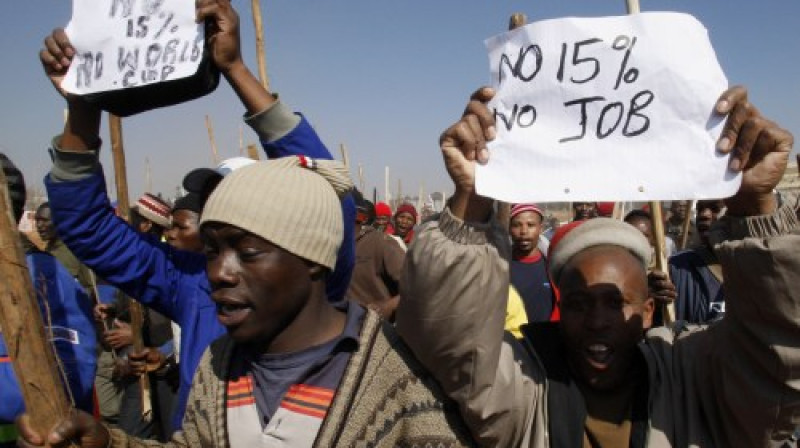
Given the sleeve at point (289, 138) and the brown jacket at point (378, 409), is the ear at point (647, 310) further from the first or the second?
the sleeve at point (289, 138)

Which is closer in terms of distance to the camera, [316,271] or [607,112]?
[607,112]

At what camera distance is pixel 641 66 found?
1425mm

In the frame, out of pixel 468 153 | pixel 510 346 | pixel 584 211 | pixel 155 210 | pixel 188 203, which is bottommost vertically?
pixel 584 211

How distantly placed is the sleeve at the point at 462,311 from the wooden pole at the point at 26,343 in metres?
0.75

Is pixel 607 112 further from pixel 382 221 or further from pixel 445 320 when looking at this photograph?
pixel 382 221

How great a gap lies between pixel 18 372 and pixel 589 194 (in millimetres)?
1292

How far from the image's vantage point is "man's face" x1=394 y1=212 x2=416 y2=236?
9023 mm

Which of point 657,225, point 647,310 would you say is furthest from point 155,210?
point 647,310

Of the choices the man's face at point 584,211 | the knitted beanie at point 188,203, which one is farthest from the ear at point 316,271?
the man's face at point 584,211

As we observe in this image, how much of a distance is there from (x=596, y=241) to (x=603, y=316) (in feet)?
0.73

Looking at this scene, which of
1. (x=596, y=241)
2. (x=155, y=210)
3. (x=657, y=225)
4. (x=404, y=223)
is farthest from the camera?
(x=404, y=223)

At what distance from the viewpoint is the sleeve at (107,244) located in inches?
74.3

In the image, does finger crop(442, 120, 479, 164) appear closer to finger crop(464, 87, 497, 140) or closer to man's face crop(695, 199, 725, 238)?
finger crop(464, 87, 497, 140)

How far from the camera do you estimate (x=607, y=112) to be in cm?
144
